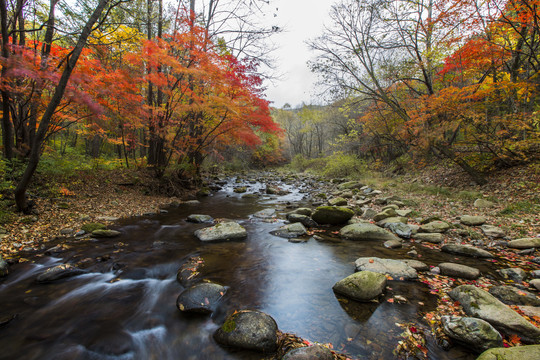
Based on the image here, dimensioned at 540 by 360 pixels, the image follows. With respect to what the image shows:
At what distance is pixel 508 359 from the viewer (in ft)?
6.10

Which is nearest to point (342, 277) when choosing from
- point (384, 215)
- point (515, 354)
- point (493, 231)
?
point (515, 354)

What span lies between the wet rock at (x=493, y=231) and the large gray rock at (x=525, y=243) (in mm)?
562

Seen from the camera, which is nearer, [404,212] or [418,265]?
[418,265]

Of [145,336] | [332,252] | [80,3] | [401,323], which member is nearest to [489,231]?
[332,252]

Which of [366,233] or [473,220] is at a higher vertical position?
[473,220]

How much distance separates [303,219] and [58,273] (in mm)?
5673

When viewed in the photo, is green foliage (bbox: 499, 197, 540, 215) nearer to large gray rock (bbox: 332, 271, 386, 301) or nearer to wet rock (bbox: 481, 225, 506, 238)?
wet rock (bbox: 481, 225, 506, 238)

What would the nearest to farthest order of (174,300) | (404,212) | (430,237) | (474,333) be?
(474,333) → (174,300) → (430,237) → (404,212)

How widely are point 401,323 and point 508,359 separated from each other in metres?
1.02

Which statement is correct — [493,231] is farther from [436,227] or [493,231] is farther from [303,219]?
[303,219]

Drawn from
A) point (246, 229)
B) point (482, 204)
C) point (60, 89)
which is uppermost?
point (60, 89)

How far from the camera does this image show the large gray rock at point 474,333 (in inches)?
89.6

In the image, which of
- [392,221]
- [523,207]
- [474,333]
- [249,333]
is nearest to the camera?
[474,333]

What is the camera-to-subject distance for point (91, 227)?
583cm
